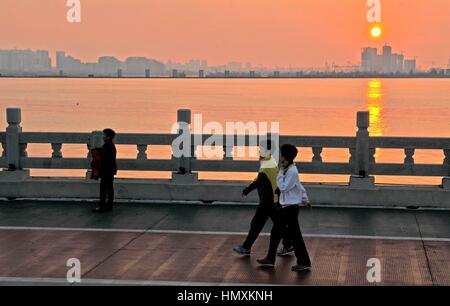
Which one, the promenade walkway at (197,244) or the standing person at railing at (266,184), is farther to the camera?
the standing person at railing at (266,184)

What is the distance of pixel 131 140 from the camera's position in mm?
15906

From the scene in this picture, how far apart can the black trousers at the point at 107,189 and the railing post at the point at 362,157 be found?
4.79 metres

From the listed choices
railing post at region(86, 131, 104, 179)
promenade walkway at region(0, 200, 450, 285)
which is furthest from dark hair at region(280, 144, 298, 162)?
railing post at region(86, 131, 104, 179)

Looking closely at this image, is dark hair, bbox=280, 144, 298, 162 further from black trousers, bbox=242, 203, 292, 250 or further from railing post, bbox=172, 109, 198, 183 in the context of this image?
railing post, bbox=172, 109, 198, 183

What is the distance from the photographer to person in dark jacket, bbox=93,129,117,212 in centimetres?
1439

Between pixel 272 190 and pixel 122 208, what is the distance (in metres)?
5.12

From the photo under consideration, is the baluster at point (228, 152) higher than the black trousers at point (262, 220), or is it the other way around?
the baluster at point (228, 152)

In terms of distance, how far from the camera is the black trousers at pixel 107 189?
14.5m

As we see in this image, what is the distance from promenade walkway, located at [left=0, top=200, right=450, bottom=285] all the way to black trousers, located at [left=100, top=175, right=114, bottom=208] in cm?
34

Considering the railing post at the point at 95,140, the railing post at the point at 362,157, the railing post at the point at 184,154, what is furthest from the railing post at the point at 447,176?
the railing post at the point at 95,140

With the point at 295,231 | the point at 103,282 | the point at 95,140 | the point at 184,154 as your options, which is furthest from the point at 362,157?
the point at 103,282

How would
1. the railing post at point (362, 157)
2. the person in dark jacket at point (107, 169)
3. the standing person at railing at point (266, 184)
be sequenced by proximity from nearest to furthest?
the standing person at railing at point (266, 184) → the person in dark jacket at point (107, 169) → the railing post at point (362, 157)

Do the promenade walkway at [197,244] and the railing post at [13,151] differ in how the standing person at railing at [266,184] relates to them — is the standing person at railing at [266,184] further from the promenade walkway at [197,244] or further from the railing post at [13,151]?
the railing post at [13,151]

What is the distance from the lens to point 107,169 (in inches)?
570
